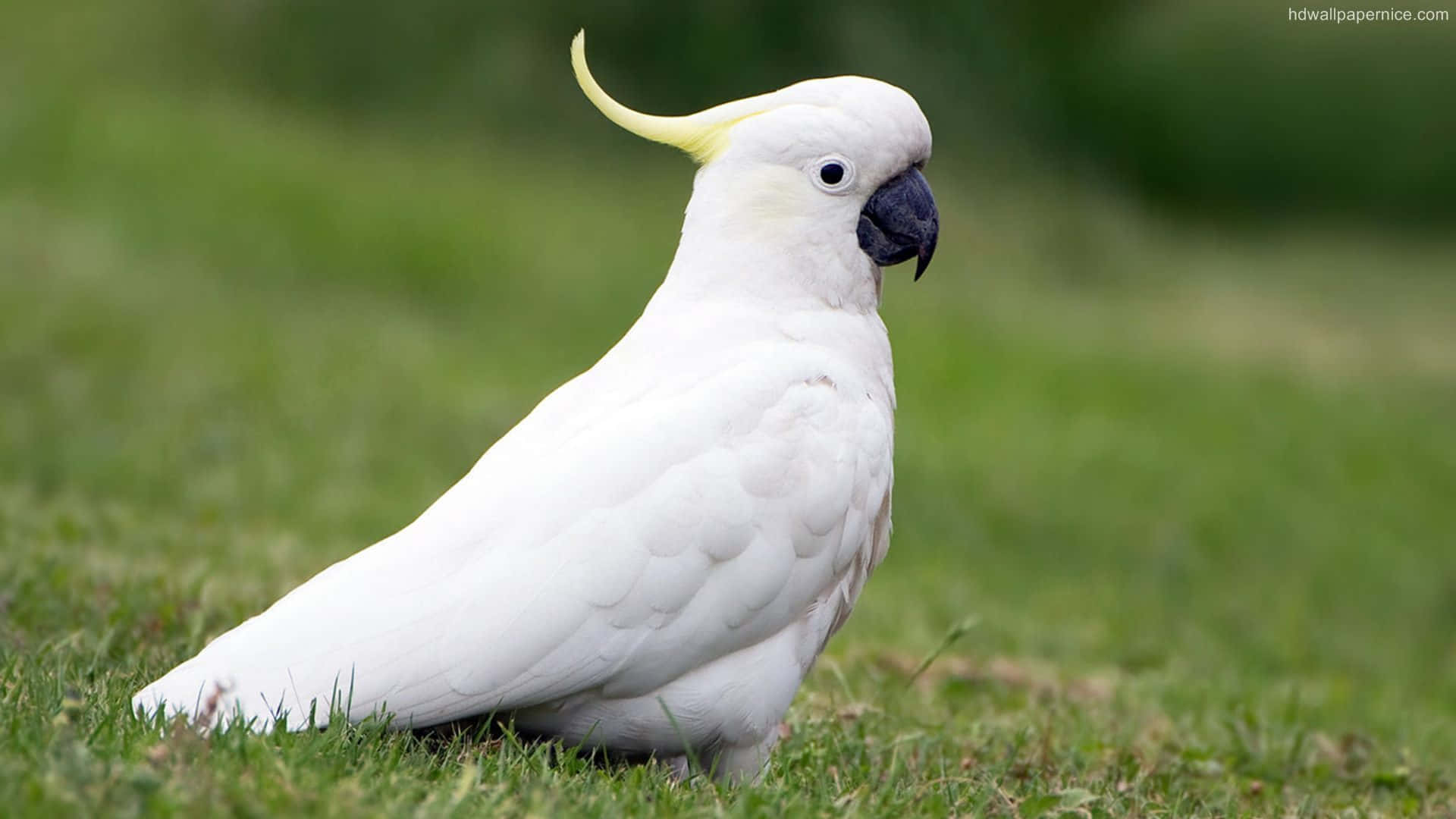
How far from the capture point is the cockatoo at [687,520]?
2547mm

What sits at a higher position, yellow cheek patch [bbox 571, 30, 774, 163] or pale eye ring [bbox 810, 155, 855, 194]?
yellow cheek patch [bbox 571, 30, 774, 163]

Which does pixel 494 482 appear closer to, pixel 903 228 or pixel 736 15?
pixel 903 228

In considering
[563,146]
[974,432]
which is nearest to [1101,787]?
[974,432]

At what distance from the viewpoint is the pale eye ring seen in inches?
120

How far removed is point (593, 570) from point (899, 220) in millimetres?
1043

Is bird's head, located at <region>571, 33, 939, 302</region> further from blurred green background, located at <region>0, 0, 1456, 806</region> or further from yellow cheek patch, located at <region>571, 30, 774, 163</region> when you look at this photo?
blurred green background, located at <region>0, 0, 1456, 806</region>

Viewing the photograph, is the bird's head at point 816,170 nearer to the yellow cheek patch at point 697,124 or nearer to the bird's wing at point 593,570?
the yellow cheek patch at point 697,124

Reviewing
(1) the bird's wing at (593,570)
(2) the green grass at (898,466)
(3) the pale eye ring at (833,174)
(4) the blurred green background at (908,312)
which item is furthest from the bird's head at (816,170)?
(4) the blurred green background at (908,312)

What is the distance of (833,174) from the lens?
10.1ft

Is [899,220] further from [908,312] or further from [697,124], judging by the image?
[908,312]

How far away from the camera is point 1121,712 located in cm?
445

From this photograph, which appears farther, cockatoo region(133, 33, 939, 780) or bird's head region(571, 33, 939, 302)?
bird's head region(571, 33, 939, 302)

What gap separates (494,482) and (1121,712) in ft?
7.98

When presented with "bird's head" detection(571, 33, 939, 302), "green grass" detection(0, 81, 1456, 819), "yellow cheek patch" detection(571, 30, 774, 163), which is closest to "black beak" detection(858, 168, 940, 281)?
"bird's head" detection(571, 33, 939, 302)
